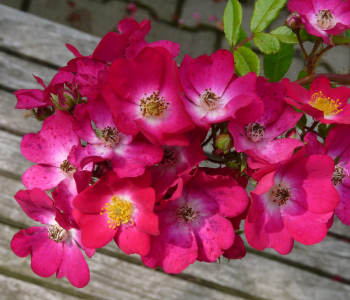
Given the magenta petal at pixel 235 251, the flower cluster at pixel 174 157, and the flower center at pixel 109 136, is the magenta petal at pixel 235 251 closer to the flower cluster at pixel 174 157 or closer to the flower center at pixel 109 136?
the flower cluster at pixel 174 157

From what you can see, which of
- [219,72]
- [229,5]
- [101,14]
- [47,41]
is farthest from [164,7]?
[219,72]

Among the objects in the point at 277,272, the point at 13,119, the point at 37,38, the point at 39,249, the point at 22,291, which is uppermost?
the point at 37,38

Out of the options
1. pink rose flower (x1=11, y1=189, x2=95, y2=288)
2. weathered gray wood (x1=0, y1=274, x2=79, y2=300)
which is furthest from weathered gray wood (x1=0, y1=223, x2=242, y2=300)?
pink rose flower (x1=11, y1=189, x2=95, y2=288)

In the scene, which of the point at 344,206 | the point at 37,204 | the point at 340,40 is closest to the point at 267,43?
the point at 340,40

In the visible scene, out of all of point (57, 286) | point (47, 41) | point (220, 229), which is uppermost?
point (220, 229)

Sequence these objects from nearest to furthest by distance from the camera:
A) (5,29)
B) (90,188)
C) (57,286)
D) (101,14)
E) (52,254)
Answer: (90,188)
(52,254)
(57,286)
(5,29)
(101,14)

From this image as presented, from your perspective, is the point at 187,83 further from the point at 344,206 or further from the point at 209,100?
the point at 344,206

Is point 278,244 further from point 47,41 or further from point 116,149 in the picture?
point 47,41
